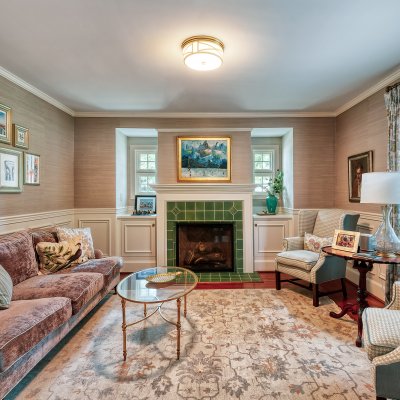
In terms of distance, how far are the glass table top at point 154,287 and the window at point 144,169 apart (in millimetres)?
2317

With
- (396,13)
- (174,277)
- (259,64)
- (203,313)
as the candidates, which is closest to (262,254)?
(203,313)

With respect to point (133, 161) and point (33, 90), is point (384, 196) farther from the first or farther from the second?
point (33, 90)

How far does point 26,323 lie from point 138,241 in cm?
247

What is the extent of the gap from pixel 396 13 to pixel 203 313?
123 inches

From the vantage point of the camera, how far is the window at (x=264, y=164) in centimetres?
459

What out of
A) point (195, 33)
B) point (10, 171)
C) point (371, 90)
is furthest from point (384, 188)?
point (10, 171)

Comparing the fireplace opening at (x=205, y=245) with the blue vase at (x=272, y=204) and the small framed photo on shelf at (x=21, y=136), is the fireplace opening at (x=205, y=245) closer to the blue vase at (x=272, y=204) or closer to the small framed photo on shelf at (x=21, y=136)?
the blue vase at (x=272, y=204)

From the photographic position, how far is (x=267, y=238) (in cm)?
404

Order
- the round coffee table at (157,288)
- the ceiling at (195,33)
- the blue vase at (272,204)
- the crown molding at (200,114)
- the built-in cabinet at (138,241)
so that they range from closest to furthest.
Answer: the ceiling at (195,33) < the round coffee table at (157,288) < the crown molding at (200,114) < the built-in cabinet at (138,241) < the blue vase at (272,204)

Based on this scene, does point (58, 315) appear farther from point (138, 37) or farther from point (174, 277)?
point (138, 37)

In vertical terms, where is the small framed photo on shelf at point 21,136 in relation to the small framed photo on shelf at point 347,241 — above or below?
above

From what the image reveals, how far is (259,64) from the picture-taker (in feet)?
Result: 8.09

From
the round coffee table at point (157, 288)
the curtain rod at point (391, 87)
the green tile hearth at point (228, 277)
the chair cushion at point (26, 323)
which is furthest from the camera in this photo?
the green tile hearth at point (228, 277)

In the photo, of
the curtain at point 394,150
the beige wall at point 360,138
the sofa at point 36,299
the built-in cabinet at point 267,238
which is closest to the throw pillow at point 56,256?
the sofa at point 36,299
